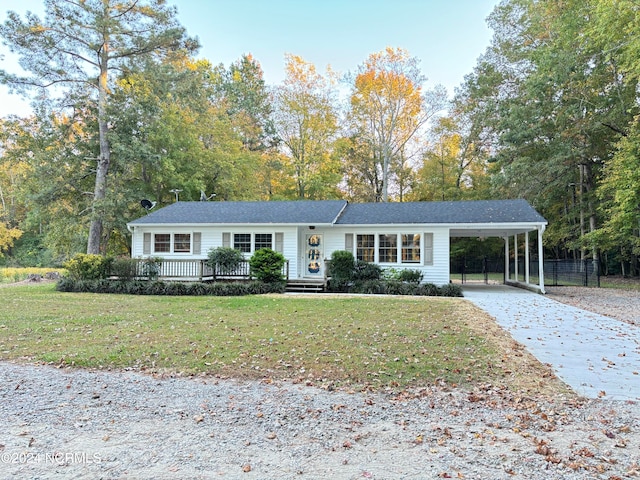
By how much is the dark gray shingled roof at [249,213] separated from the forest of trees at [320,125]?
13.1ft

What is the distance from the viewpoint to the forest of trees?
19.3m

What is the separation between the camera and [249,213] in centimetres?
1775

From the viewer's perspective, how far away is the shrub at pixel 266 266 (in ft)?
48.8

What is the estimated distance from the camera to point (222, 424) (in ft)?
11.6

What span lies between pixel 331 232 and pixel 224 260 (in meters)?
4.46

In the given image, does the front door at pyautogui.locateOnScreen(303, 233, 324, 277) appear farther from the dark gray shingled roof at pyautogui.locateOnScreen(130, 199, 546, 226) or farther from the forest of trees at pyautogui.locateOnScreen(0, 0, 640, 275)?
the forest of trees at pyautogui.locateOnScreen(0, 0, 640, 275)

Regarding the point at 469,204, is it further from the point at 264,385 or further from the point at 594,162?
the point at 264,385

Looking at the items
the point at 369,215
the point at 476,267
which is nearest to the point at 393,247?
the point at 369,215

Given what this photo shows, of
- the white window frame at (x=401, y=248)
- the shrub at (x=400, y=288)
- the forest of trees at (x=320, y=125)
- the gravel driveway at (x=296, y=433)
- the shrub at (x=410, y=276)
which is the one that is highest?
the forest of trees at (x=320, y=125)

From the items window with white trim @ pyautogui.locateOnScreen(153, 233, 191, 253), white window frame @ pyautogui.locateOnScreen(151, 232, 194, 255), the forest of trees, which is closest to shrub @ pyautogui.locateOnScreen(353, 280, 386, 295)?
white window frame @ pyautogui.locateOnScreen(151, 232, 194, 255)

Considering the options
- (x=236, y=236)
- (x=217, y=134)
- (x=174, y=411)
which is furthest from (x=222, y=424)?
(x=217, y=134)

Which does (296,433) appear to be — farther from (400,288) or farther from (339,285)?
(339,285)

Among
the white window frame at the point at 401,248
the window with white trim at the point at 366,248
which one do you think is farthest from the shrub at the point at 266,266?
the window with white trim at the point at 366,248

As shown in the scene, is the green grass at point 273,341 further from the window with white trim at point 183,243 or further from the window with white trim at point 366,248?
the window with white trim at point 183,243
